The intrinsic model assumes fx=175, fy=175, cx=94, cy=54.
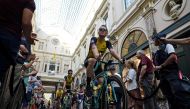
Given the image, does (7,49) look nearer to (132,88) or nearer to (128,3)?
(132,88)

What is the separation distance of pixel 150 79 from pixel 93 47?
2214 millimetres

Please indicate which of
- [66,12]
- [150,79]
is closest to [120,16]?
[150,79]

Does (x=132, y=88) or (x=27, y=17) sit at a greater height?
(x=27, y=17)

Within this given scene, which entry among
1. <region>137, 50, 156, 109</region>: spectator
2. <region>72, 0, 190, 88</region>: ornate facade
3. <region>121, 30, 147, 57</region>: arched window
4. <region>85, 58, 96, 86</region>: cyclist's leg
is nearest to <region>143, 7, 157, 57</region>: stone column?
<region>72, 0, 190, 88</region>: ornate facade

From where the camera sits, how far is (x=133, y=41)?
9.78 meters

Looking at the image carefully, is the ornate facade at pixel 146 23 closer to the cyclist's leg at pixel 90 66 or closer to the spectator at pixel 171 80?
the spectator at pixel 171 80

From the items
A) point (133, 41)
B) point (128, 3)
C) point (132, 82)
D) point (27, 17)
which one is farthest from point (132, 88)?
point (128, 3)

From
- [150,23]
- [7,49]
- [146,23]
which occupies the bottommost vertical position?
[7,49]

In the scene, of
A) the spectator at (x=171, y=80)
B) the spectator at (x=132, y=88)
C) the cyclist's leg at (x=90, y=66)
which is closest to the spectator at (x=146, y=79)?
the spectator at (x=132, y=88)

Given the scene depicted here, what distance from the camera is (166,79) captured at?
3.17 meters

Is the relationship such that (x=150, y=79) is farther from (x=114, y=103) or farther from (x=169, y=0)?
(x=169, y=0)

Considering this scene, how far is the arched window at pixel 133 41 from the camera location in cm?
895

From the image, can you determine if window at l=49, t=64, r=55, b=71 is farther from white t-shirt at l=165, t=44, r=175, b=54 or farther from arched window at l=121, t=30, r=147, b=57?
white t-shirt at l=165, t=44, r=175, b=54

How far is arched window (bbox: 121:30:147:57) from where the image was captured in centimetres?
895
